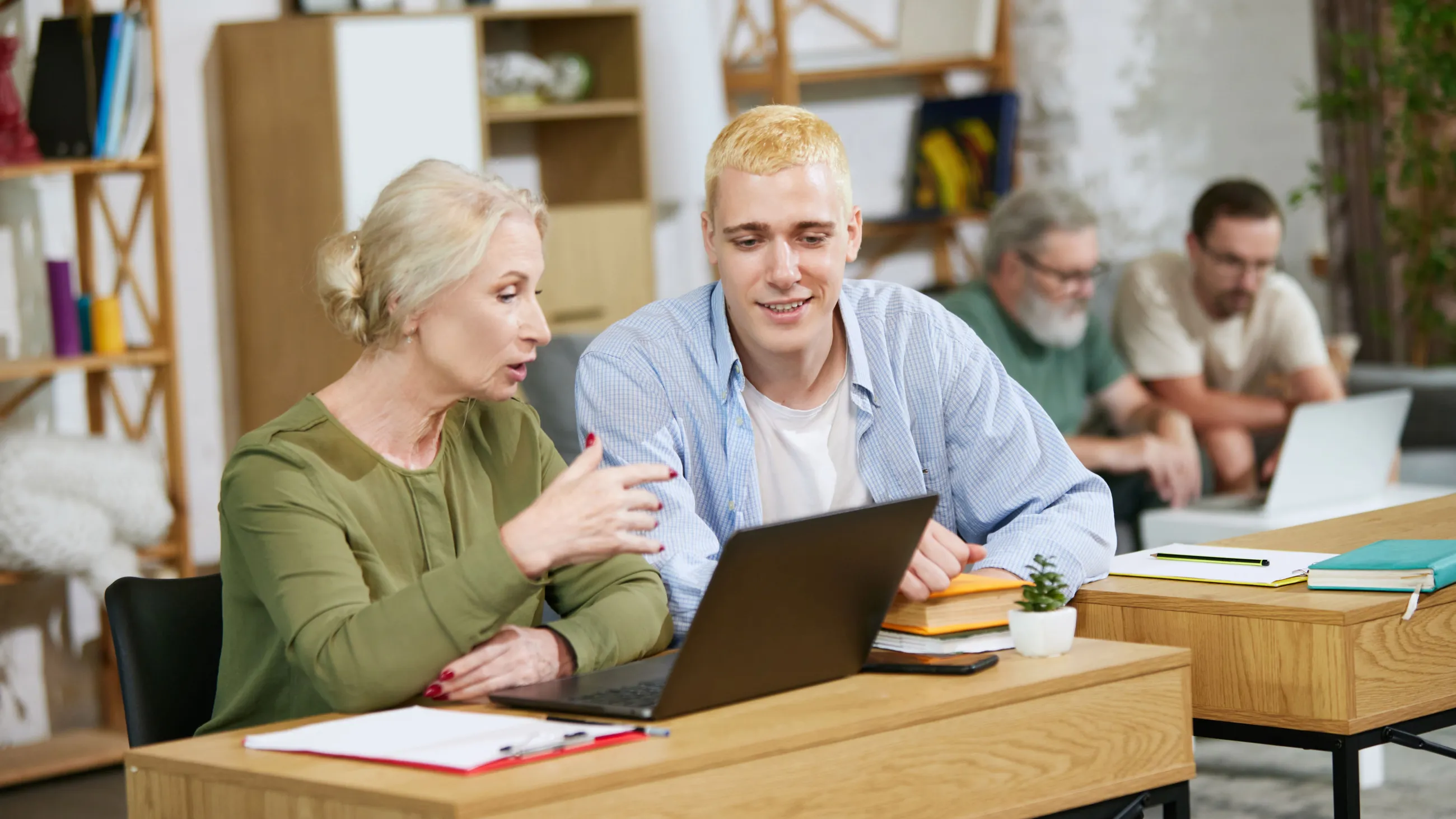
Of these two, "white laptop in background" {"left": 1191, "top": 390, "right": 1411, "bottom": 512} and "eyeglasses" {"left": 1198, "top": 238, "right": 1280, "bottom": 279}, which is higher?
"eyeglasses" {"left": 1198, "top": 238, "right": 1280, "bottom": 279}

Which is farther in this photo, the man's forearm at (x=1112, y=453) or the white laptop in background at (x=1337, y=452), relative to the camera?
the man's forearm at (x=1112, y=453)

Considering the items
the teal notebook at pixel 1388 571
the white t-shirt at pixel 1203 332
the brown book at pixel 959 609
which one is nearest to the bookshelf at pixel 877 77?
the white t-shirt at pixel 1203 332

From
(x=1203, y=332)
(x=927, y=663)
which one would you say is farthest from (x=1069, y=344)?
(x=927, y=663)

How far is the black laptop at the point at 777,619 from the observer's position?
1528mm

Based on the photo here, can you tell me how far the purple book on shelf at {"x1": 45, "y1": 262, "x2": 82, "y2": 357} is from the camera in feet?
13.8

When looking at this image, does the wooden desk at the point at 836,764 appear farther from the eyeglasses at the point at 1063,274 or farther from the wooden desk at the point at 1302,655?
the eyeglasses at the point at 1063,274

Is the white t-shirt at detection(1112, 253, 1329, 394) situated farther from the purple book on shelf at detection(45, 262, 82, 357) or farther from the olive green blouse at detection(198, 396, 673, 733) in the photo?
the olive green blouse at detection(198, 396, 673, 733)

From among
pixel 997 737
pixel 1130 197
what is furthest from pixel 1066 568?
pixel 1130 197

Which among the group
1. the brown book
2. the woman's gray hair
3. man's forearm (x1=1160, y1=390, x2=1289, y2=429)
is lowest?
man's forearm (x1=1160, y1=390, x2=1289, y2=429)

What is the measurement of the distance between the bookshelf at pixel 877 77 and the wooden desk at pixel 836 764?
3842 millimetres

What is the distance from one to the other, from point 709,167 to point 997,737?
2.87ft

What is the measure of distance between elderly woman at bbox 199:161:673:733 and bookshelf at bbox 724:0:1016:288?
12.0ft

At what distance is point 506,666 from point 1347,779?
0.90m

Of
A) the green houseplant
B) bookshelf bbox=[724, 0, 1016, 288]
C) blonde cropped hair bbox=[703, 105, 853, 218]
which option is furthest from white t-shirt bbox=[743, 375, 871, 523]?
the green houseplant
